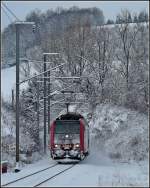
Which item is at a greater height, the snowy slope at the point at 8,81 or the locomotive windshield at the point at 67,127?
the snowy slope at the point at 8,81

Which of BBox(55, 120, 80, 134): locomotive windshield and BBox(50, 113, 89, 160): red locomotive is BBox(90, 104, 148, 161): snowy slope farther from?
BBox(55, 120, 80, 134): locomotive windshield

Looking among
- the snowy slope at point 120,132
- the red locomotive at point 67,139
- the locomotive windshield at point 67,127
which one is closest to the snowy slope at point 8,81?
the snowy slope at point 120,132

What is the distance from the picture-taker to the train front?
39.9 metres

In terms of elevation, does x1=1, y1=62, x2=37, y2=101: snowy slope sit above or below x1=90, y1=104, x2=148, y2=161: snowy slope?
above

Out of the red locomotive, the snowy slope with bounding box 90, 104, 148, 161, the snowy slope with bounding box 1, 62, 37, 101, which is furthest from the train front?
the snowy slope with bounding box 1, 62, 37, 101

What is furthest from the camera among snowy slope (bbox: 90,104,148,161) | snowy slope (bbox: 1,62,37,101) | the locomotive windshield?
snowy slope (bbox: 1,62,37,101)

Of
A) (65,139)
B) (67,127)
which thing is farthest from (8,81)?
(65,139)

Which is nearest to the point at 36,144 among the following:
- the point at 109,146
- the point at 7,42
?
the point at 109,146

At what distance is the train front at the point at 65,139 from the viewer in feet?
131

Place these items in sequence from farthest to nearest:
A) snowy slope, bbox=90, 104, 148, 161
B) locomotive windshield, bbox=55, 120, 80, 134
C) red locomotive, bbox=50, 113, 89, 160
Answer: snowy slope, bbox=90, 104, 148, 161, locomotive windshield, bbox=55, 120, 80, 134, red locomotive, bbox=50, 113, 89, 160

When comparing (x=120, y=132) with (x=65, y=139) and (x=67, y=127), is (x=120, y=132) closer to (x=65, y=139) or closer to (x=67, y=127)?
(x=67, y=127)

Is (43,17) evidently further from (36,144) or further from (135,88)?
(36,144)

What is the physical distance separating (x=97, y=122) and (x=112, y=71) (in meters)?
18.8

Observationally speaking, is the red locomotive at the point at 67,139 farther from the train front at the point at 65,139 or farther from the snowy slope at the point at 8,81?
the snowy slope at the point at 8,81
